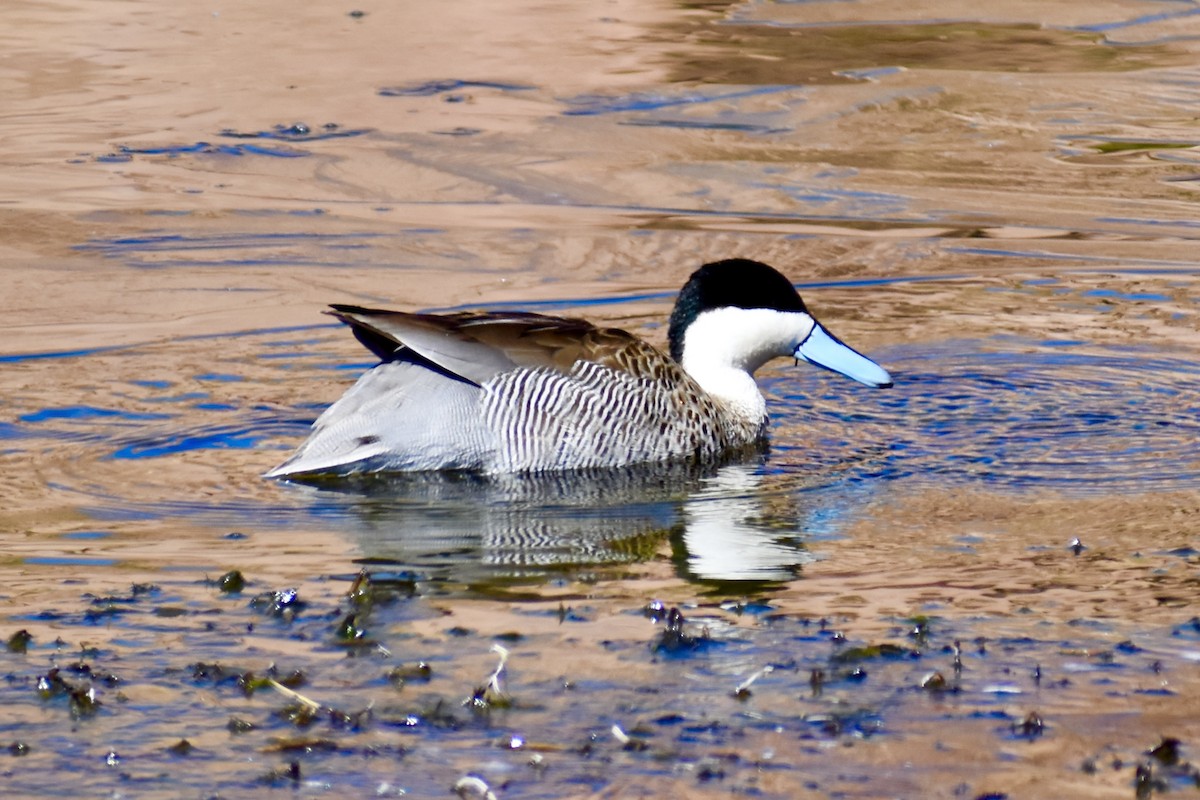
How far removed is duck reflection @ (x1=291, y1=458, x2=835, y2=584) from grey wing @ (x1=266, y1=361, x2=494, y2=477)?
9 centimetres

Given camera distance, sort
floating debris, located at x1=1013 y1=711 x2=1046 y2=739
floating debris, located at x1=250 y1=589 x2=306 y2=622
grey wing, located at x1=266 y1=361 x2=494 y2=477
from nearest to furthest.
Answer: floating debris, located at x1=1013 y1=711 x2=1046 y2=739 < floating debris, located at x1=250 y1=589 x2=306 y2=622 < grey wing, located at x1=266 y1=361 x2=494 y2=477

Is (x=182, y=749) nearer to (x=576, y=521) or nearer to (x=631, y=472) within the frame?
(x=576, y=521)

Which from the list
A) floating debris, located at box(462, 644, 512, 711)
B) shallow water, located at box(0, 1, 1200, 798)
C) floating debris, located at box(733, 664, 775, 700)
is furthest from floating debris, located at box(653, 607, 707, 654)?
floating debris, located at box(462, 644, 512, 711)

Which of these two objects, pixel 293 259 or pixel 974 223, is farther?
pixel 974 223

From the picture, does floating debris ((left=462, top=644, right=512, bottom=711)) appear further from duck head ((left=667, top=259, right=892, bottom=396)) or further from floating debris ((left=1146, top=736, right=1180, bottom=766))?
duck head ((left=667, top=259, right=892, bottom=396))

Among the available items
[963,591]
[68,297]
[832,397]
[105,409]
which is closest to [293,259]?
[68,297]

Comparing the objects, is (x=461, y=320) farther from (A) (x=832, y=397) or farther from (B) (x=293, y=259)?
(B) (x=293, y=259)

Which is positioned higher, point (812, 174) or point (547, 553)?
point (812, 174)

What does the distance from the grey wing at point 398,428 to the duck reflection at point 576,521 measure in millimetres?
91

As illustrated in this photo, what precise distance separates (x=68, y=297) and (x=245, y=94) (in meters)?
4.98

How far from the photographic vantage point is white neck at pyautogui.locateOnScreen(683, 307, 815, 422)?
8391 millimetres

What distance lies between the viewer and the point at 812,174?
13.0 meters

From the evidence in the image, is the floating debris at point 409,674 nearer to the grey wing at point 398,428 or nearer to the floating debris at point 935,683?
the floating debris at point 935,683

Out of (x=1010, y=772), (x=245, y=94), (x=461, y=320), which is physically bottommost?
(x=1010, y=772)
